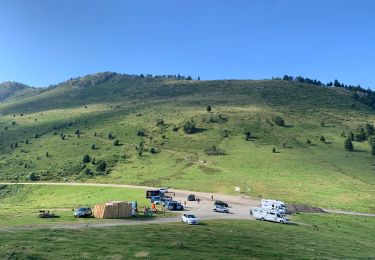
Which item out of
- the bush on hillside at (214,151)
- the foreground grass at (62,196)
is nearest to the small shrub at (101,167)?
the foreground grass at (62,196)

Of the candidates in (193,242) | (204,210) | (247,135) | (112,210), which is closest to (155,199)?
(204,210)

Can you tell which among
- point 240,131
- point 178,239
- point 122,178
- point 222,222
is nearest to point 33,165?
point 122,178

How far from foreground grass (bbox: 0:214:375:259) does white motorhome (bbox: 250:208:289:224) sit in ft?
10.4

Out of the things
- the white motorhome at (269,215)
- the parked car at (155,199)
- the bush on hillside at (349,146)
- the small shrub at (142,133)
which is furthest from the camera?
the small shrub at (142,133)

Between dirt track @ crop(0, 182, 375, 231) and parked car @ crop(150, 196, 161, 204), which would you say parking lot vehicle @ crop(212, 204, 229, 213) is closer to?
dirt track @ crop(0, 182, 375, 231)

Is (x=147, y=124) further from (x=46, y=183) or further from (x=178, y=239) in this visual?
(x=178, y=239)

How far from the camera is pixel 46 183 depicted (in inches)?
5217

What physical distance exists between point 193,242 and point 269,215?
88.7 ft

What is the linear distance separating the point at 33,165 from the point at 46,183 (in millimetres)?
25707

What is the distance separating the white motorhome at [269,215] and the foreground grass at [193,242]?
3161 mm

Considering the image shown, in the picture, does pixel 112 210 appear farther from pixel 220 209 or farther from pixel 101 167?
pixel 101 167

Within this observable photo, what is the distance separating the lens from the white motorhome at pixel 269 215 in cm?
7002

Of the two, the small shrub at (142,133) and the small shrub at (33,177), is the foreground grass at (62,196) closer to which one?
the small shrub at (33,177)

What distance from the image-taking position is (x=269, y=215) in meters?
70.8
